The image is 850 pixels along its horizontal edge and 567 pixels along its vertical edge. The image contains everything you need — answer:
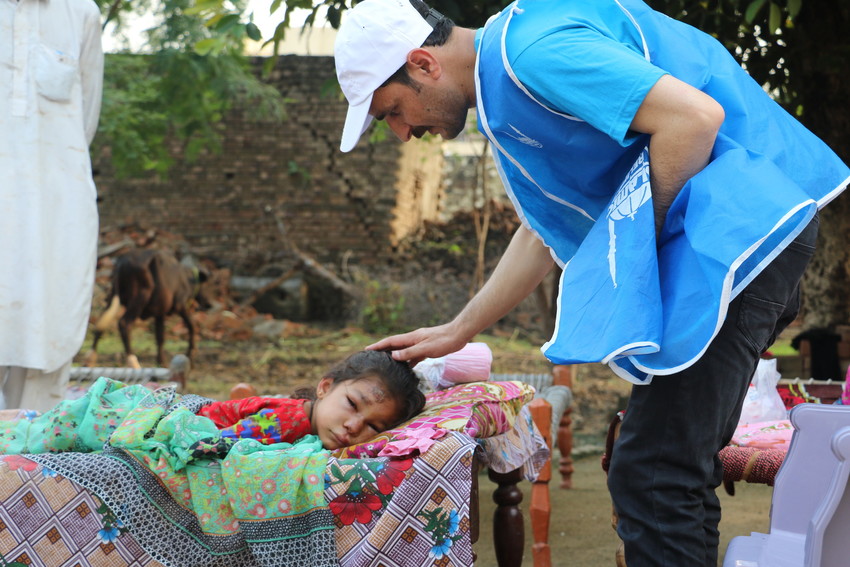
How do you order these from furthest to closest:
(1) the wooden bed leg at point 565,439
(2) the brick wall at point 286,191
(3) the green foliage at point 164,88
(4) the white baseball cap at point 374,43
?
(2) the brick wall at point 286,191
(3) the green foliage at point 164,88
(1) the wooden bed leg at point 565,439
(4) the white baseball cap at point 374,43

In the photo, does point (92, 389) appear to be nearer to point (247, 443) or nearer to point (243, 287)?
point (247, 443)

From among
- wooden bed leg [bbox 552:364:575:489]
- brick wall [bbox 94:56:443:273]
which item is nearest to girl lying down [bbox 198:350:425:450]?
wooden bed leg [bbox 552:364:575:489]

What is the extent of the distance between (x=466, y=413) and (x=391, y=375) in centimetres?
24

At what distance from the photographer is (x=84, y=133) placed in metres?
4.05

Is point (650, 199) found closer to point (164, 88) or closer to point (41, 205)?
point (41, 205)

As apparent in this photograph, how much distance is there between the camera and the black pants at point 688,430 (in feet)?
4.97

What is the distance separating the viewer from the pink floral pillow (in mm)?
2229

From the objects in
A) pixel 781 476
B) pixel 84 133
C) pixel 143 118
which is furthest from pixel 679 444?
pixel 143 118

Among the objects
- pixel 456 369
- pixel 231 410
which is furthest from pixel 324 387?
pixel 456 369

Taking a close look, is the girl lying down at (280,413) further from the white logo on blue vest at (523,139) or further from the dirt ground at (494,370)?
the dirt ground at (494,370)

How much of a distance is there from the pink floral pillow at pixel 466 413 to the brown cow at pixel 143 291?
513cm

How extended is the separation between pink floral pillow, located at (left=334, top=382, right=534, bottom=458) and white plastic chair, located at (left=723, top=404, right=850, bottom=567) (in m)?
0.93

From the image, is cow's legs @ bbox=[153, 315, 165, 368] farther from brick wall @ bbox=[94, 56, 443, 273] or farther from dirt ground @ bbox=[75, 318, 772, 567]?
brick wall @ bbox=[94, 56, 443, 273]

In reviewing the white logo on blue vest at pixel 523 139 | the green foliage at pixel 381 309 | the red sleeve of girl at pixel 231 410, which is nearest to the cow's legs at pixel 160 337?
the green foliage at pixel 381 309
